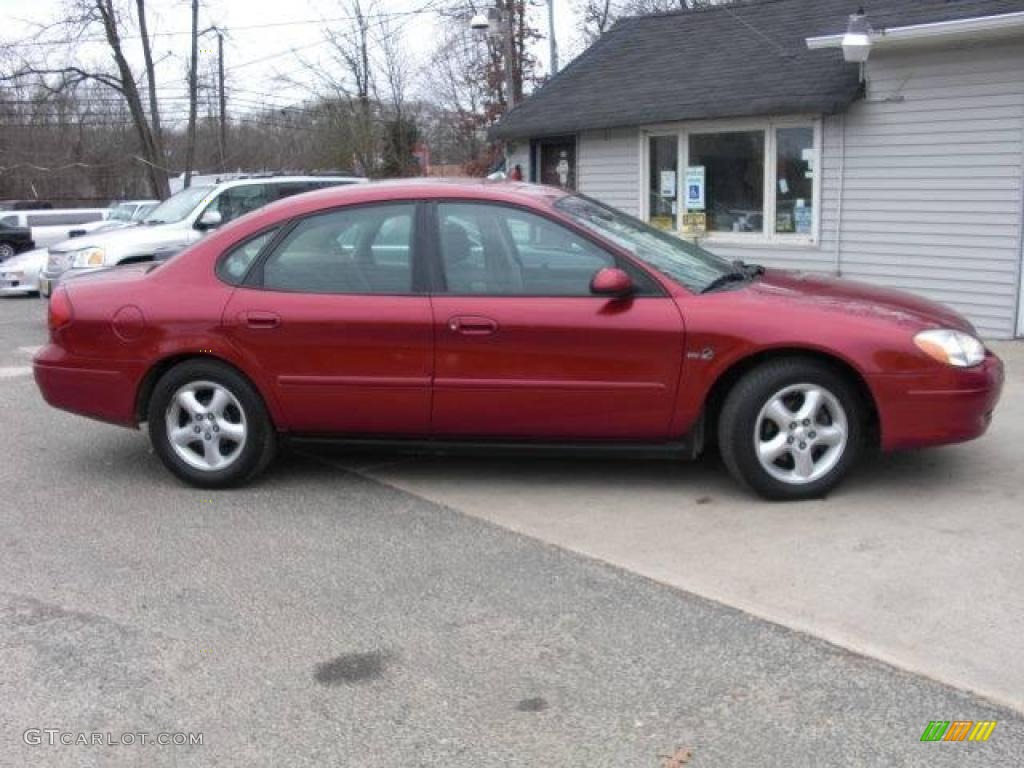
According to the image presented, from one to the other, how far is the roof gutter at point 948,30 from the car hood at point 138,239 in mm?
7242

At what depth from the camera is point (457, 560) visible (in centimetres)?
458

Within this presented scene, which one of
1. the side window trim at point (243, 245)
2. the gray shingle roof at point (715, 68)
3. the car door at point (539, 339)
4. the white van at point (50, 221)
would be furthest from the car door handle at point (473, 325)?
the white van at point (50, 221)

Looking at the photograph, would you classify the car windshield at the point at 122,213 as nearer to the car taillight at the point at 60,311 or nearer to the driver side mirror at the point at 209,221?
the driver side mirror at the point at 209,221

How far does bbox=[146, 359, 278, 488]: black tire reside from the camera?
5438 millimetres

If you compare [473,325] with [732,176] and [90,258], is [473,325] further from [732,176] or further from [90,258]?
[90,258]

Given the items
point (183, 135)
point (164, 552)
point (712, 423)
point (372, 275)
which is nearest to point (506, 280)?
point (372, 275)

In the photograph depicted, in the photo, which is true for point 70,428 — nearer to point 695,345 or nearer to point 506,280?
point 506,280

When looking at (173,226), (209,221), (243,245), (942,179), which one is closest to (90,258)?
(173,226)

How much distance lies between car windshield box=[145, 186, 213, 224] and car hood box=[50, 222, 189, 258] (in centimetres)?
23

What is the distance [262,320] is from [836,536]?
297 cm

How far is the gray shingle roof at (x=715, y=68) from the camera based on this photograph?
34.4 ft

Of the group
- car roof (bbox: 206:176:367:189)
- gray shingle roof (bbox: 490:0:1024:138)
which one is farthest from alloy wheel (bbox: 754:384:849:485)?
car roof (bbox: 206:176:367:189)

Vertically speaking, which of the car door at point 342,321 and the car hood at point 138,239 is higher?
the car hood at point 138,239

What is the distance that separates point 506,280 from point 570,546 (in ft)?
4.52
